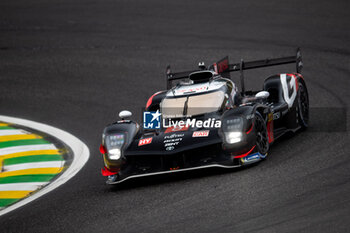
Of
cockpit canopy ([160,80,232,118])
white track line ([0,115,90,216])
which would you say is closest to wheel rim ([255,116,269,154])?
cockpit canopy ([160,80,232,118])

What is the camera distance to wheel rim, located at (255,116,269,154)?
9.76m

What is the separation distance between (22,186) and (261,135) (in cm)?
385

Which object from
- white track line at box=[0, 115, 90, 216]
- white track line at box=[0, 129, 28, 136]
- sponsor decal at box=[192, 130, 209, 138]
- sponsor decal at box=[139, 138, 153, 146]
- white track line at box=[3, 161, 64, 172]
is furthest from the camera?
white track line at box=[0, 129, 28, 136]

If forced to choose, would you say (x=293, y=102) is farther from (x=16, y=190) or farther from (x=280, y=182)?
(x=16, y=190)

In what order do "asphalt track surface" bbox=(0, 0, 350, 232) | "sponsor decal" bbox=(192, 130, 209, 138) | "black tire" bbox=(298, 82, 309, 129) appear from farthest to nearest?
"black tire" bbox=(298, 82, 309, 129), "sponsor decal" bbox=(192, 130, 209, 138), "asphalt track surface" bbox=(0, 0, 350, 232)

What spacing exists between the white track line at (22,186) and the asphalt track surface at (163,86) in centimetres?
56

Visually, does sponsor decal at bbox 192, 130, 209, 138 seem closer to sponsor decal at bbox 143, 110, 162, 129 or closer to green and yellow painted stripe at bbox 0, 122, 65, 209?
sponsor decal at bbox 143, 110, 162, 129

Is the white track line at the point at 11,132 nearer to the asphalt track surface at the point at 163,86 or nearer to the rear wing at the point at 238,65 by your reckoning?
the asphalt track surface at the point at 163,86

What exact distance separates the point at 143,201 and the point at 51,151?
161 inches

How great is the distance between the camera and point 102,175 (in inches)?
414

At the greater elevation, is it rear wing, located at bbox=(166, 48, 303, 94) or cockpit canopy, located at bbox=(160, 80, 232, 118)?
rear wing, located at bbox=(166, 48, 303, 94)

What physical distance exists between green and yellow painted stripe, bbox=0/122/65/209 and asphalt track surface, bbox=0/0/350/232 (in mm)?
607

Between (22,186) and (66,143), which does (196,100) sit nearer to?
(22,186)

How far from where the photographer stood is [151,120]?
1045 centimetres
